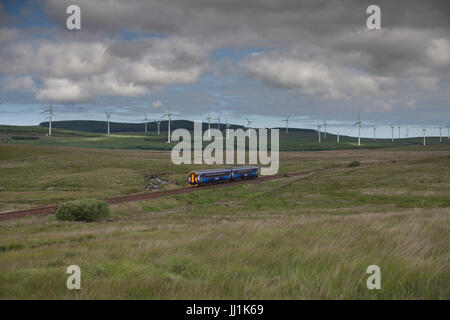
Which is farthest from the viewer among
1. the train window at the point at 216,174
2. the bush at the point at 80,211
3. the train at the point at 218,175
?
the train window at the point at 216,174

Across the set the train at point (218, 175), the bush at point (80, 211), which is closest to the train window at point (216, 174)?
the train at point (218, 175)

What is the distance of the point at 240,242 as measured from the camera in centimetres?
1000

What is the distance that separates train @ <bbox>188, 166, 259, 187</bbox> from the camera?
67.1 metres

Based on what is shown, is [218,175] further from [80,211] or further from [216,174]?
[80,211]

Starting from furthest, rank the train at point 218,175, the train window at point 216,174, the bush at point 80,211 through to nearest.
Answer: the train window at point 216,174
the train at point 218,175
the bush at point 80,211

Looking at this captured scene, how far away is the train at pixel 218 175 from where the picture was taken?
67125 millimetres

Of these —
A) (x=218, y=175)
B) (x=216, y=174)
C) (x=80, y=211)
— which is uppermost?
(x=216, y=174)

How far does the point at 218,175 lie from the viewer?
71.8 m

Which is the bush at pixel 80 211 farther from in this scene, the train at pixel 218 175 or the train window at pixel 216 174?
the train window at pixel 216 174

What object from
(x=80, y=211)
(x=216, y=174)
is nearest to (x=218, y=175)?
(x=216, y=174)
